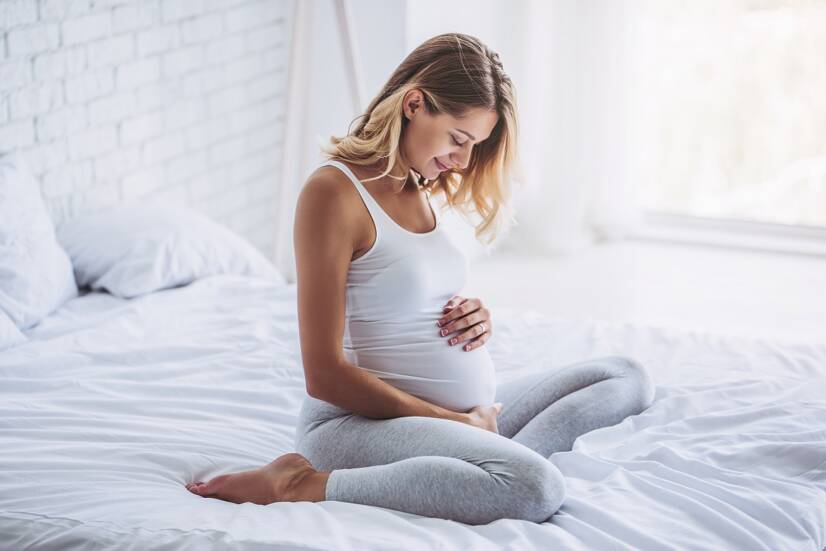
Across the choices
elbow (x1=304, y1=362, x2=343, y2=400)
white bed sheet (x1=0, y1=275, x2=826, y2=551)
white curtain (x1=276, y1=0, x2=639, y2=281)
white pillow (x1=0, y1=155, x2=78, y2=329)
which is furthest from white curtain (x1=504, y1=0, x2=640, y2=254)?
elbow (x1=304, y1=362, x2=343, y2=400)

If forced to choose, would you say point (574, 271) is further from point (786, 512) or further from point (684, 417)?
point (786, 512)

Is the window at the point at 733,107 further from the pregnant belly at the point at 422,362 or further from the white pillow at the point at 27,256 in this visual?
the pregnant belly at the point at 422,362

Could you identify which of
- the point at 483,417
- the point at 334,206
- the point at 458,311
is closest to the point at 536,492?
the point at 483,417

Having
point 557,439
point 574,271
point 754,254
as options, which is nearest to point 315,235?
point 557,439

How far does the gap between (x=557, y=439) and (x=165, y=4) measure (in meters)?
1.95

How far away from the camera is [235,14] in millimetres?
3352

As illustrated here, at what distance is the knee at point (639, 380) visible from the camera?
1.82 metres

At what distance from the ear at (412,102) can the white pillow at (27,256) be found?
3.48 ft

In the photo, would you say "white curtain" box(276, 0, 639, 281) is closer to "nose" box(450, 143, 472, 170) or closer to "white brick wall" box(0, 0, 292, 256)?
"white brick wall" box(0, 0, 292, 256)

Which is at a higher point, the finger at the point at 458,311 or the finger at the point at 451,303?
the finger at the point at 451,303

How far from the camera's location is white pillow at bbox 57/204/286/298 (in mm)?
2467

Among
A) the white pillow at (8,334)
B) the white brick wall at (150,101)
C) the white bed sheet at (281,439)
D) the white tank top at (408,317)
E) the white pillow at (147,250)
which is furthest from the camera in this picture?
the white brick wall at (150,101)

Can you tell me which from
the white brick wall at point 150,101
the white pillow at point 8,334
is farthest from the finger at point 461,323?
the white brick wall at point 150,101

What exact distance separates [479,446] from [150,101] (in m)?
1.91
